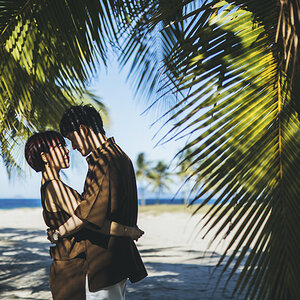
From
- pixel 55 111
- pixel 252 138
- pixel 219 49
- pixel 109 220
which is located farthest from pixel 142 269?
pixel 55 111

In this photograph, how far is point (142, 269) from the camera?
1.74 m

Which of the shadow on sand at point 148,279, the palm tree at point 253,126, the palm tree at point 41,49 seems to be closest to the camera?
the palm tree at point 253,126

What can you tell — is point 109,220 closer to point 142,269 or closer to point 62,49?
point 142,269

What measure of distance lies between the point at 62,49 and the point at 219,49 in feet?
4.21

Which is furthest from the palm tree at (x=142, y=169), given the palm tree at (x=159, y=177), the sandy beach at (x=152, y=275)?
the sandy beach at (x=152, y=275)

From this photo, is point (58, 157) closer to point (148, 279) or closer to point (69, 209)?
point (69, 209)

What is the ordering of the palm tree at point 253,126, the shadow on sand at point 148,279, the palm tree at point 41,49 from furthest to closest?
the shadow on sand at point 148,279, the palm tree at point 41,49, the palm tree at point 253,126

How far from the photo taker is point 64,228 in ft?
5.16

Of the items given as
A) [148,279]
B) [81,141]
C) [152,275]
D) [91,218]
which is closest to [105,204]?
[91,218]

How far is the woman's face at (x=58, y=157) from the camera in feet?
5.52

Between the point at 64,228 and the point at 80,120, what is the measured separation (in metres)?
0.47

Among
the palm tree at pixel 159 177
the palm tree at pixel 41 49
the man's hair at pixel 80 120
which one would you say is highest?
the palm tree at pixel 41 49

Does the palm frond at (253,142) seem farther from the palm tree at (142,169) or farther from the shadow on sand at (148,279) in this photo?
the palm tree at (142,169)

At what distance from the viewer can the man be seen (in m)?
1.57
